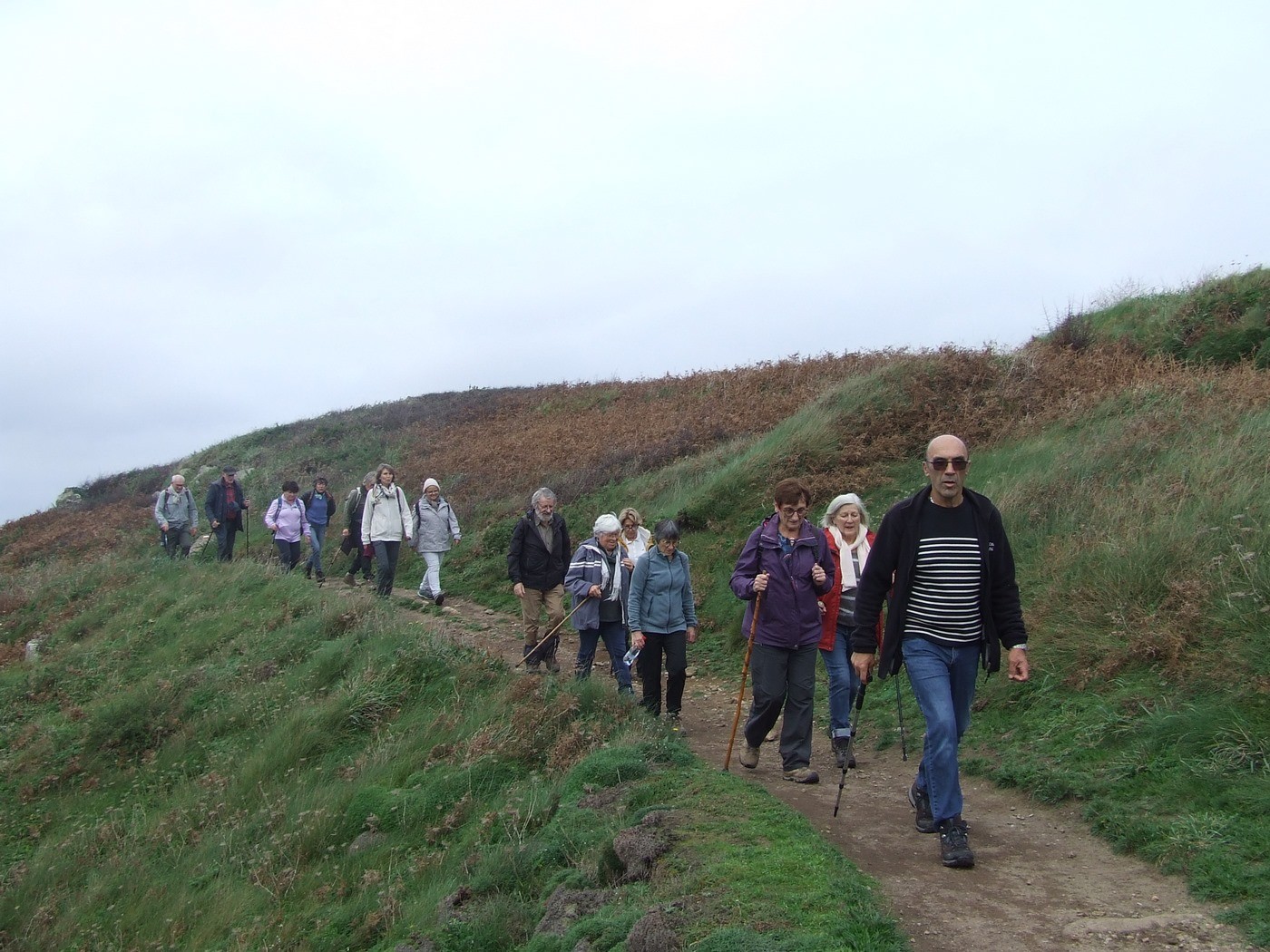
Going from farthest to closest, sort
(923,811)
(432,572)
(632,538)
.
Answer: (432,572)
(632,538)
(923,811)

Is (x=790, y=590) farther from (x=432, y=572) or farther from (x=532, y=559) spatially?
(x=432, y=572)

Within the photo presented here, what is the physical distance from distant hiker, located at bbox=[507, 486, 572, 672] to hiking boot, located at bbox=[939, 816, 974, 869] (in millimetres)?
5323

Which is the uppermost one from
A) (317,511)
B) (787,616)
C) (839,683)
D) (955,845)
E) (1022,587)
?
(317,511)

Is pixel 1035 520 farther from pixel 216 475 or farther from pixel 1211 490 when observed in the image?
Answer: pixel 216 475

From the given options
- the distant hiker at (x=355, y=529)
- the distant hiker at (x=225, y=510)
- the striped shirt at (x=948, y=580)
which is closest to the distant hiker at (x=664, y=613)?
the striped shirt at (x=948, y=580)

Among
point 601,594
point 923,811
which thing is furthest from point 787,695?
point 601,594

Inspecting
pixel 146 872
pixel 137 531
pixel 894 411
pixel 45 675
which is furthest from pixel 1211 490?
pixel 137 531

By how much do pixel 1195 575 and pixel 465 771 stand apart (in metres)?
5.28

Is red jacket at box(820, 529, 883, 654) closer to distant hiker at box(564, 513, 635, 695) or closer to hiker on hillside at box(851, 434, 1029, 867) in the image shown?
hiker on hillside at box(851, 434, 1029, 867)

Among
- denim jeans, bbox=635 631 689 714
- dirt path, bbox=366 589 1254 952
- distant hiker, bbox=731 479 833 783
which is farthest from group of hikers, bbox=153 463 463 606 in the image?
dirt path, bbox=366 589 1254 952

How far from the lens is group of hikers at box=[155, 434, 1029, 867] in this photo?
504cm

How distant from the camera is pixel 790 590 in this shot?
267 inches

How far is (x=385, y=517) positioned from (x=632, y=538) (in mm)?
4895

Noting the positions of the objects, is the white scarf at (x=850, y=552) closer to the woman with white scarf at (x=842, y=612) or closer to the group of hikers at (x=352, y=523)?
the woman with white scarf at (x=842, y=612)
